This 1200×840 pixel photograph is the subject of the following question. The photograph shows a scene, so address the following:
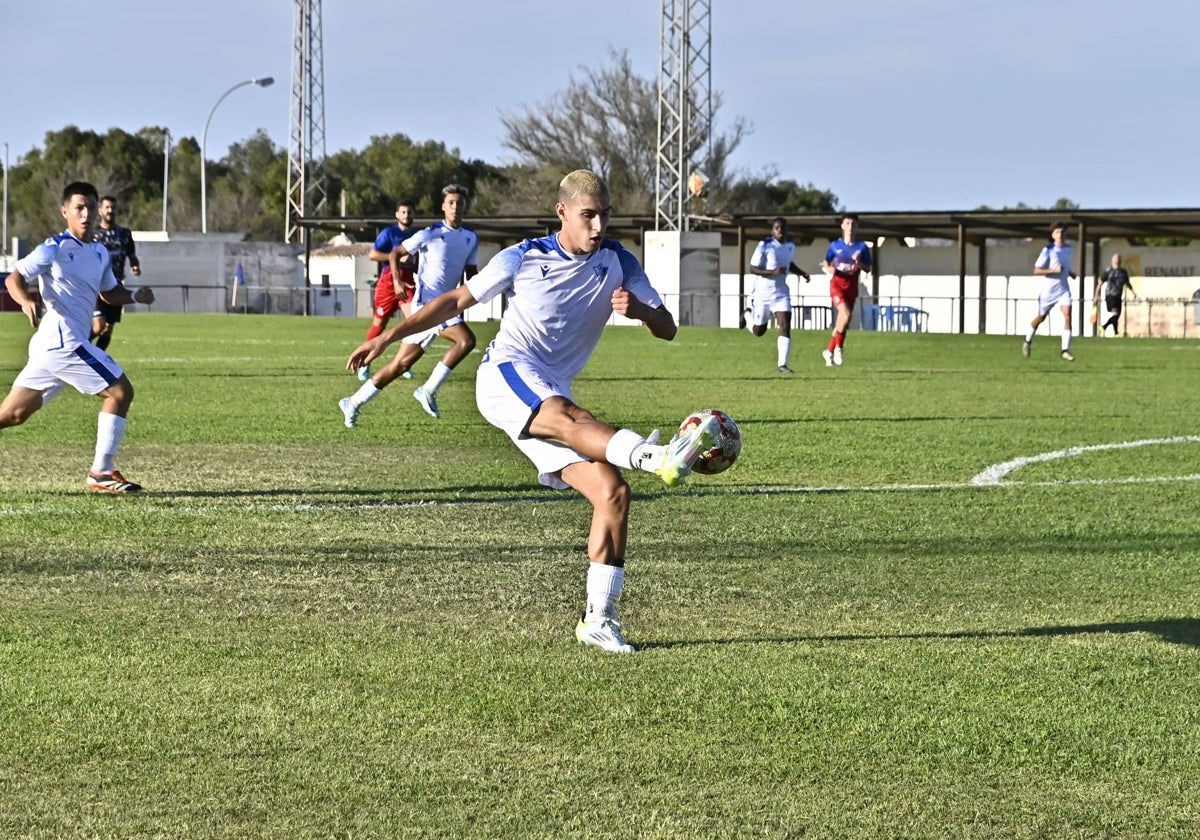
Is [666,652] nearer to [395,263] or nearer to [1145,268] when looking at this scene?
[395,263]

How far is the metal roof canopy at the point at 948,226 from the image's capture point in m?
46.8

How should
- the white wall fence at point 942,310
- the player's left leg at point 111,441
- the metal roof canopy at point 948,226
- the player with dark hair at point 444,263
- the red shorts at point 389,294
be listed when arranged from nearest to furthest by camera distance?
the player's left leg at point 111,441, the player with dark hair at point 444,263, the red shorts at point 389,294, the metal roof canopy at point 948,226, the white wall fence at point 942,310

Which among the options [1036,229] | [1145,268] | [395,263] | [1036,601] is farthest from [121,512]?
[1145,268]

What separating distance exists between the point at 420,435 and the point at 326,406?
3114 mm

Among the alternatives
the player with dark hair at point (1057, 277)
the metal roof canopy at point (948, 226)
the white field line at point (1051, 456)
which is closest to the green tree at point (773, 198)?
the metal roof canopy at point (948, 226)

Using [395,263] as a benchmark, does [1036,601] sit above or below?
below

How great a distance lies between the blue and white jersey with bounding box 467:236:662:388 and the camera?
6531mm

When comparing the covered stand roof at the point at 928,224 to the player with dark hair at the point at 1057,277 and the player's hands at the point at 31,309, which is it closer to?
the player with dark hair at the point at 1057,277

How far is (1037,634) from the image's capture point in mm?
6156

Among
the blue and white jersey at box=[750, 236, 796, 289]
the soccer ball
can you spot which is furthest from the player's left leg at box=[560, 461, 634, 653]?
the blue and white jersey at box=[750, 236, 796, 289]

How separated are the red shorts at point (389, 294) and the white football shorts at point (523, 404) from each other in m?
12.1

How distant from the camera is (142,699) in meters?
5.02

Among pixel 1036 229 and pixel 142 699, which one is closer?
pixel 142 699

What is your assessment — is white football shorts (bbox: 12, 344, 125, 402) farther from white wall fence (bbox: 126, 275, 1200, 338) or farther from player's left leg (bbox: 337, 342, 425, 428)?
white wall fence (bbox: 126, 275, 1200, 338)
